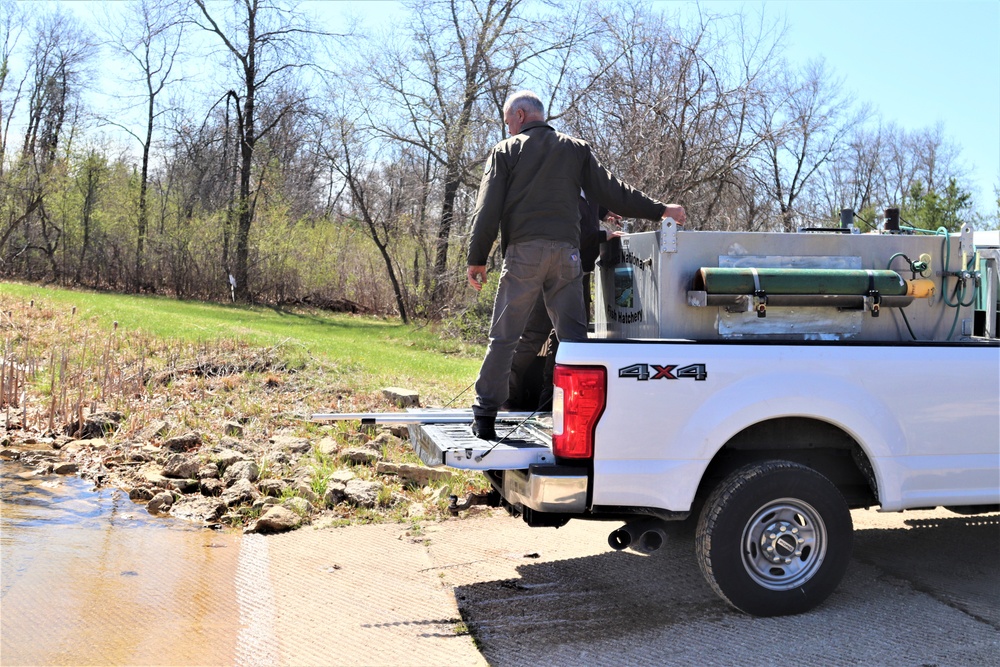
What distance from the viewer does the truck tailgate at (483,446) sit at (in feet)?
14.4

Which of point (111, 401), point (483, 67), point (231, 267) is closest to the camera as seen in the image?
point (111, 401)

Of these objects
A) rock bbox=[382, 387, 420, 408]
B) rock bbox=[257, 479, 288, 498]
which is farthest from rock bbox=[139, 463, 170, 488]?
rock bbox=[382, 387, 420, 408]

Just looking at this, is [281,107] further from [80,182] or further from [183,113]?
[80,182]

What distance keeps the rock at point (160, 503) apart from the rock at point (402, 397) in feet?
10.4

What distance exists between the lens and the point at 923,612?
15.4ft

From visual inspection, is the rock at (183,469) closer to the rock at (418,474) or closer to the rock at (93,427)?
the rock at (418,474)

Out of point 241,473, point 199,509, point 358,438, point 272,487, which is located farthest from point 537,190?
point 358,438

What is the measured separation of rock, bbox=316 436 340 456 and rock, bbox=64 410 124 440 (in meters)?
2.56

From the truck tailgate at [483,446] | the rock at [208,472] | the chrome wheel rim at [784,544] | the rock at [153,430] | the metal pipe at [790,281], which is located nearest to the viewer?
the truck tailgate at [483,446]

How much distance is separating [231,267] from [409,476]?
2649 centimetres

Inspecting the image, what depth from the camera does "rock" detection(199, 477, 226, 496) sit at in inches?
291

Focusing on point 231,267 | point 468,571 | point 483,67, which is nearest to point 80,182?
point 231,267

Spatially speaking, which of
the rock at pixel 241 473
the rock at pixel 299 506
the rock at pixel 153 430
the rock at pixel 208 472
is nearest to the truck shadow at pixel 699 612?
the rock at pixel 299 506

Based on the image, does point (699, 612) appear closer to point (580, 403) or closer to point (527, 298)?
point (580, 403)
